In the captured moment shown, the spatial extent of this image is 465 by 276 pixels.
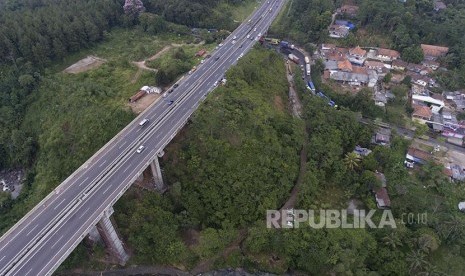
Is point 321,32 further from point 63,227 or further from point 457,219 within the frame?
point 63,227

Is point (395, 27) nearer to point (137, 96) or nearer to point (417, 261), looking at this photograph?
point (417, 261)

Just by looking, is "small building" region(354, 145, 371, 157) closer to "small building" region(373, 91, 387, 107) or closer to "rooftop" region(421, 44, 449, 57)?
"small building" region(373, 91, 387, 107)

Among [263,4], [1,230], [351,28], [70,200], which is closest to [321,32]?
[351,28]

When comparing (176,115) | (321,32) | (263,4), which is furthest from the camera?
(263,4)

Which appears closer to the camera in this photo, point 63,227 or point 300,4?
point 63,227

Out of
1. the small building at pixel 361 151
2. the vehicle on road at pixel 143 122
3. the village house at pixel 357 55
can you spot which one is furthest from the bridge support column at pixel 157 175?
the village house at pixel 357 55

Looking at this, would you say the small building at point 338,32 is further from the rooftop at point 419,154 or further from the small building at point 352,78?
the rooftop at point 419,154

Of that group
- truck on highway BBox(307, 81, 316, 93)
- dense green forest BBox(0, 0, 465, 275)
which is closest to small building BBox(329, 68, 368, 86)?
truck on highway BBox(307, 81, 316, 93)
